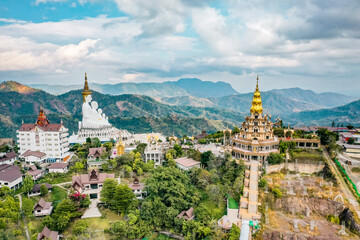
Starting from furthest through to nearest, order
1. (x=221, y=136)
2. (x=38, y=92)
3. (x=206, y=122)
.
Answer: (x=38, y=92) < (x=206, y=122) < (x=221, y=136)

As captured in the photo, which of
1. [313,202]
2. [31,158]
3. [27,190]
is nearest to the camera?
[313,202]

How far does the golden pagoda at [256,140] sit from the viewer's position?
40.5 metres

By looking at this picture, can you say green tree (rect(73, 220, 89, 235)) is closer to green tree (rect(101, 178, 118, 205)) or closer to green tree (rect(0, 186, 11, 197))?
green tree (rect(101, 178, 118, 205))

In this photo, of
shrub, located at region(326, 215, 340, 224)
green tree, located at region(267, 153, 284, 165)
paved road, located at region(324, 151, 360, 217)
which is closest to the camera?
shrub, located at region(326, 215, 340, 224)

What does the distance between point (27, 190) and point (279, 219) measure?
32008 mm

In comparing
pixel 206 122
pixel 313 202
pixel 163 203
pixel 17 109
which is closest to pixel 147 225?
pixel 163 203

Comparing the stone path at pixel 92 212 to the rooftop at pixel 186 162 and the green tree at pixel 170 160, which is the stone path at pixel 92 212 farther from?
the rooftop at pixel 186 162

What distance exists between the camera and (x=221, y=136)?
180ft

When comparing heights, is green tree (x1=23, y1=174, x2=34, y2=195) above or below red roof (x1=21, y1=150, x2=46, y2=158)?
below

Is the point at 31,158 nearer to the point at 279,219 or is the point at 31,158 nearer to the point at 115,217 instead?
the point at 115,217

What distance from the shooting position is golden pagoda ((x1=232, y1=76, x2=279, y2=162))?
133ft

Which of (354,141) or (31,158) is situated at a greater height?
(354,141)

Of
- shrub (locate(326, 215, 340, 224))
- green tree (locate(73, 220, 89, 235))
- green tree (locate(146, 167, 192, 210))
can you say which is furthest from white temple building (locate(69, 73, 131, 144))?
shrub (locate(326, 215, 340, 224))

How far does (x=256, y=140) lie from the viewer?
135 ft
